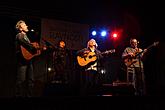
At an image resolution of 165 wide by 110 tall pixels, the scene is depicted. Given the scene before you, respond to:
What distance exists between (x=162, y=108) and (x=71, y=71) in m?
3.51

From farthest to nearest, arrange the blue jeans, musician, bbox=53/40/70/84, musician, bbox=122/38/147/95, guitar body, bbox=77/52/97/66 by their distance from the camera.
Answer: guitar body, bbox=77/52/97/66 < musician, bbox=53/40/70/84 < musician, bbox=122/38/147/95 < the blue jeans

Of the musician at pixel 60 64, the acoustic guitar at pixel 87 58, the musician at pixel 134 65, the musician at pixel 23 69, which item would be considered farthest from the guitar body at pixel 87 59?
the musician at pixel 23 69

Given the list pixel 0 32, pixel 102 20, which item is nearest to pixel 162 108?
pixel 102 20

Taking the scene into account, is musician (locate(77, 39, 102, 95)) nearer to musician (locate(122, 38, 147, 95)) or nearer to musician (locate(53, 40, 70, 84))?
musician (locate(53, 40, 70, 84))

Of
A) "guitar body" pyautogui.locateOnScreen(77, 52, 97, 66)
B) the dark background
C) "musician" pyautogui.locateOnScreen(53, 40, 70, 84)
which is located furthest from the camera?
the dark background

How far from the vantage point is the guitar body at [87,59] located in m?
7.63

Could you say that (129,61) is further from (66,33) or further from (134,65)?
(66,33)

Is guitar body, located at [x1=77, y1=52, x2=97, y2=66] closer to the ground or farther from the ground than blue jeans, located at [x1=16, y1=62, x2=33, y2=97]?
farther from the ground

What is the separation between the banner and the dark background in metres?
0.17

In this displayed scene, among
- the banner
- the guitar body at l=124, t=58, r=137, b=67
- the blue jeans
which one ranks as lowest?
the blue jeans

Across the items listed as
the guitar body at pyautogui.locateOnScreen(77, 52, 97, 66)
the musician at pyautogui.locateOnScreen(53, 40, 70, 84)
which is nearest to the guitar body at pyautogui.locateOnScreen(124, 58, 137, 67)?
the guitar body at pyautogui.locateOnScreen(77, 52, 97, 66)

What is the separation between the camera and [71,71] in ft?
27.1

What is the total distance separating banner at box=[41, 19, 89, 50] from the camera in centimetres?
797

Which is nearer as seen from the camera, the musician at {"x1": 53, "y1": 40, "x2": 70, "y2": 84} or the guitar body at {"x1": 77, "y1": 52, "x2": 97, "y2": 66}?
the musician at {"x1": 53, "y1": 40, "x2": 70, "y2": 84}
